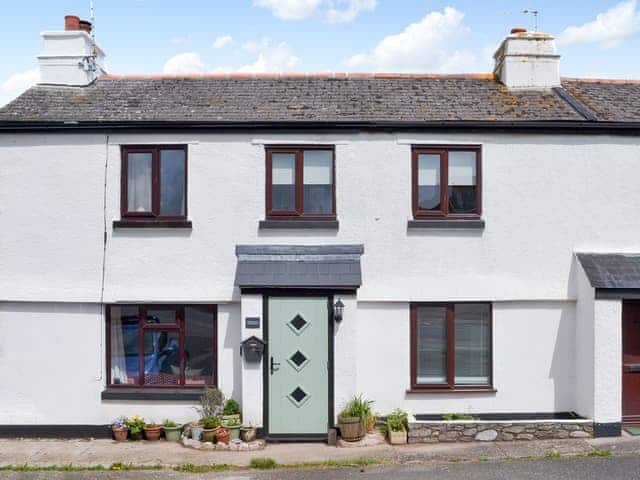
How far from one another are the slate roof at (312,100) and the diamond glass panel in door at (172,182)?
67 centimetres

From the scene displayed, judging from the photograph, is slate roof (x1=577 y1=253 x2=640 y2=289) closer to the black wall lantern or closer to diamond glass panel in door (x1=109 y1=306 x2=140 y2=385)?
the black wall lantern

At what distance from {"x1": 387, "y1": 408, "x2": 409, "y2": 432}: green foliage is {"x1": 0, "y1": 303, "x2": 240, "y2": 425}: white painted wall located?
2820 mm

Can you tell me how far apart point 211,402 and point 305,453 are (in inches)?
75.7

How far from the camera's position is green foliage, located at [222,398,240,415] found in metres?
10.2

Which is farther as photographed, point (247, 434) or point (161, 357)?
point (161, 357)

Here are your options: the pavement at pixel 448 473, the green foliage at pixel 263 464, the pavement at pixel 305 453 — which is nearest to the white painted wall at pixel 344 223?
the pavement at pixel 305 453

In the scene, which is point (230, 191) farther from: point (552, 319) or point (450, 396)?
point (552, 319)

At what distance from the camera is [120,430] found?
1030cm

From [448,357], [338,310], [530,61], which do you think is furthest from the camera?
[530,61]

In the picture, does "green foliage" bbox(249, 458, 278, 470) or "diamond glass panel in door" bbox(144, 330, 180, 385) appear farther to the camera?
"diamond glass panel in door" bbox(144, 330, 180, 385)

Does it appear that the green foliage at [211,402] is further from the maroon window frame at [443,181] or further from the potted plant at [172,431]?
the maroon window frame at [443,181]

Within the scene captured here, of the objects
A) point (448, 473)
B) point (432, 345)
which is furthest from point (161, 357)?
point (448, 473)

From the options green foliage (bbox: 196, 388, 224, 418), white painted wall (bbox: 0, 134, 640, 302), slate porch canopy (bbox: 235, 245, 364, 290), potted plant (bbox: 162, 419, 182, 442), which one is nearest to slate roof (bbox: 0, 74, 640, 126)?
white painted wall (bbox: 0, 134, 640, 302)

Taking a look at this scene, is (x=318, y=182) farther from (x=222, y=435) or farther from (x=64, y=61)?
(x=64, y=61)
